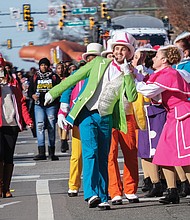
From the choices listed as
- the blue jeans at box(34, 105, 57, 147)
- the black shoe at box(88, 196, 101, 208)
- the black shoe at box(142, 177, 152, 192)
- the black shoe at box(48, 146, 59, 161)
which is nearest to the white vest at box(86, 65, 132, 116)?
the black shoe at box(88, 196, 101, 208)

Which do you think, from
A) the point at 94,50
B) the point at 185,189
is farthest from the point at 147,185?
the point at 94,50

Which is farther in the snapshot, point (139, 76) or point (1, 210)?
point (139, 76)

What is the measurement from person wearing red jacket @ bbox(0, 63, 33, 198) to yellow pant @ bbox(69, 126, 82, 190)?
2.55ft

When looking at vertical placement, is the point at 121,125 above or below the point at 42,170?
above

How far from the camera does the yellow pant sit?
12508 millimetres

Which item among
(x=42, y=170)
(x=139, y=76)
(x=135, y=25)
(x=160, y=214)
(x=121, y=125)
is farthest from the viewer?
(x=135, y=25)

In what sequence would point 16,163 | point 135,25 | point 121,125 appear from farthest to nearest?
point 135,25 → point 16,163 → point 121,125

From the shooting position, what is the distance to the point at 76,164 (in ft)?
41.2

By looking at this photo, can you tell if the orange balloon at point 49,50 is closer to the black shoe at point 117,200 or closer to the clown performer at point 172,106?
the black shoe at point 117,200

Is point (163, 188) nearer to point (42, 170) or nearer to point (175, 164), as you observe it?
point (175, 164)

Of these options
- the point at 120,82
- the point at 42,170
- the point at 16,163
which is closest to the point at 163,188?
the point at 120,82

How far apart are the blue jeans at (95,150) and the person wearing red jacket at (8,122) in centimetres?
196

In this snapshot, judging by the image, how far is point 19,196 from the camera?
1280 cm

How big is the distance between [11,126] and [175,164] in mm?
2748
